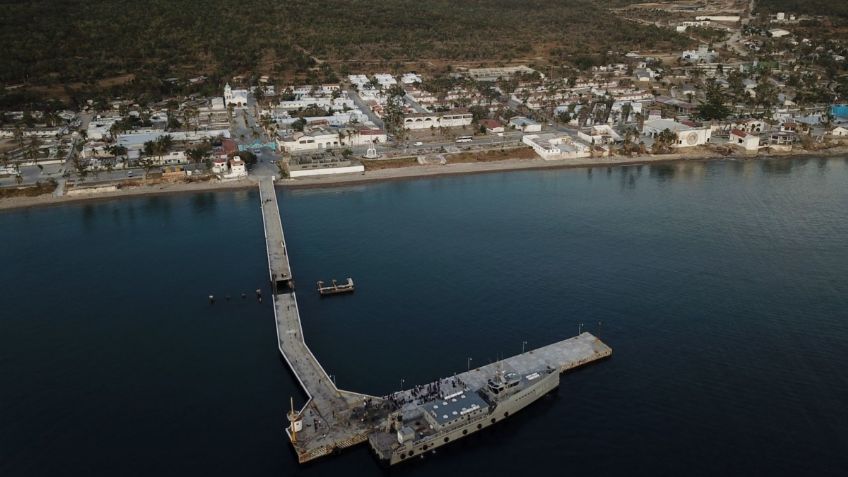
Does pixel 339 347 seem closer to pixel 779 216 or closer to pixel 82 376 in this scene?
pixel 82 376

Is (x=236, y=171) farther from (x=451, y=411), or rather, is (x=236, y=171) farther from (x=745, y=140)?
(x=745, y=140)

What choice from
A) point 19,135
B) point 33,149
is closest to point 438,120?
point 33,149

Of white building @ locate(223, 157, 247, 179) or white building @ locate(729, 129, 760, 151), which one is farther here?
white building @ locate(729, 129, 760, 151)

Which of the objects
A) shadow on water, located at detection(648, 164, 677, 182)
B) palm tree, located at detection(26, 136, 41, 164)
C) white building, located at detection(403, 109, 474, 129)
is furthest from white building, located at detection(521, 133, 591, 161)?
palm tree, located at detection(26, 136, 41, 164)

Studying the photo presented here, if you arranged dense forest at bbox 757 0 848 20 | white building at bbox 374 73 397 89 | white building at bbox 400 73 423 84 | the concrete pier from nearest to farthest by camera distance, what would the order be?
the concrete pier → white building at bbox 374 73 397 89 → white building at bbox 400 73 423 84 → dense forest at bbox 757 0 848 20

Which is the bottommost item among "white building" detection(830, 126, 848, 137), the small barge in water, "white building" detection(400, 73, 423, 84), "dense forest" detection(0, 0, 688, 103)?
the small barge in water

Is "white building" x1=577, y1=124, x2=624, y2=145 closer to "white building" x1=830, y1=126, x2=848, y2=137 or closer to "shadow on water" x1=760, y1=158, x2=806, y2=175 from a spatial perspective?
"shadow on water" x1=760, y1=158, x2=806, y2=175

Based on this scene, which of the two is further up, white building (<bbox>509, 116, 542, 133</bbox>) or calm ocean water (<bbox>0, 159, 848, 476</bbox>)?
white building (<bbox>509, 116, 542, 133</bbox>)

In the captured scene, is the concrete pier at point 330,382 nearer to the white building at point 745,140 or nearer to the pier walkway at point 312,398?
the pier walkway at point 312,398
